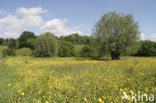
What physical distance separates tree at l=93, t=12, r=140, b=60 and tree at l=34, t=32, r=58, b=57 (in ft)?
55.8

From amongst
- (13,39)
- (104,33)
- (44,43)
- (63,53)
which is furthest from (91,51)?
(13,39)

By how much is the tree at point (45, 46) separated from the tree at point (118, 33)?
16993mm

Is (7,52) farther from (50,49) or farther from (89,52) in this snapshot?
(89,52)

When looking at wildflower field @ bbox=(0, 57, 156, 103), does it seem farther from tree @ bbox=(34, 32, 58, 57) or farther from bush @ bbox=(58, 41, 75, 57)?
bush @ bbox=(58, 41, 75, 57)

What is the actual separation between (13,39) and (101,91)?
5975cm

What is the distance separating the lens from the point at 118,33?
885 inches

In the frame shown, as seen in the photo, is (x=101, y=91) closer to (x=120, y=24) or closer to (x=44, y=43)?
(x=120, y=24)

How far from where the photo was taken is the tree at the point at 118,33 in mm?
22406

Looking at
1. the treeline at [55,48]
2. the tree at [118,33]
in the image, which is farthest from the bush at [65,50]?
the tree at [118,33]

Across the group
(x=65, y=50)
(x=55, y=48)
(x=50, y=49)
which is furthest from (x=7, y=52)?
(x=65, y=50)

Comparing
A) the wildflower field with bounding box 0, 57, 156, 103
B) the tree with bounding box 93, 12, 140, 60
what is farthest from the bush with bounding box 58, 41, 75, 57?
the wildflower field with bounding box 0, 57, 156, 103

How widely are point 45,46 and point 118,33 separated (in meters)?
21.9

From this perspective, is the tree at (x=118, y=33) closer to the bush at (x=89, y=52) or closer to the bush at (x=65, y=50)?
the bush at (x=89, y=52)

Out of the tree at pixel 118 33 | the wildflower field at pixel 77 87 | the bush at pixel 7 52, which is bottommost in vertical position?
the wildflower field at pixel 77 87
